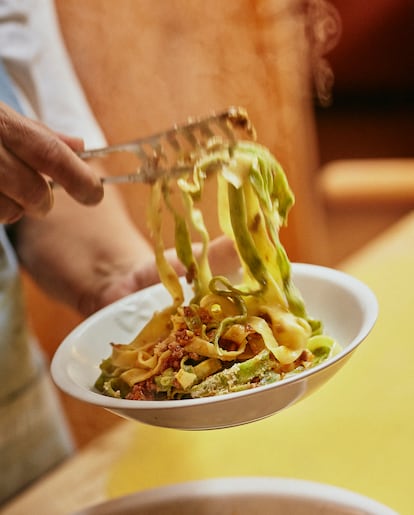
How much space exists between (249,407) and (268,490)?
8cm

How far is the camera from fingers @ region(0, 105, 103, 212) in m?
0.70

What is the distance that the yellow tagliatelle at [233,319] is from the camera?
2.16 feet

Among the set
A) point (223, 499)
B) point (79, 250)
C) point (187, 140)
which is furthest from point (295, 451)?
point (79, 250)

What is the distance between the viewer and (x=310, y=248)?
9.20 ft

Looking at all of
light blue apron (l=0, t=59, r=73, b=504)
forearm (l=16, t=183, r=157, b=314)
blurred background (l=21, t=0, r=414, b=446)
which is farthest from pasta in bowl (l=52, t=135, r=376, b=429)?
blurred background (l=21, t=0, r=414, b=446)

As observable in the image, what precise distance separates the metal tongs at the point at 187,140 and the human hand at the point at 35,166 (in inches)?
1.1

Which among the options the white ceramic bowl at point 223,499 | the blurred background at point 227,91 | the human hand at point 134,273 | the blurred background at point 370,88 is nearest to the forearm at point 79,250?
the human hand at point 134,273

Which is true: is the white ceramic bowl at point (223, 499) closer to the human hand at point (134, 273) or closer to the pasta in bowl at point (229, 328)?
the pasta in bowl at point (229, 328)

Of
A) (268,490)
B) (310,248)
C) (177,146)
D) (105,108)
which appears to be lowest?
(310,248)

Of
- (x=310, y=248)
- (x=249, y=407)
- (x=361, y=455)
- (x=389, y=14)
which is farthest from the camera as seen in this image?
(x=389, y=14)

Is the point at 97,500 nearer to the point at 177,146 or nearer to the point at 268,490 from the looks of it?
the point at 268,490

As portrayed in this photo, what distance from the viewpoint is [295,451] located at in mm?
884

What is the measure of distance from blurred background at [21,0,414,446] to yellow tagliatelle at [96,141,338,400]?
122 cm

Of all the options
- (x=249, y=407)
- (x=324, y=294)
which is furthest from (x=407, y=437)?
(x=249, y=407)
